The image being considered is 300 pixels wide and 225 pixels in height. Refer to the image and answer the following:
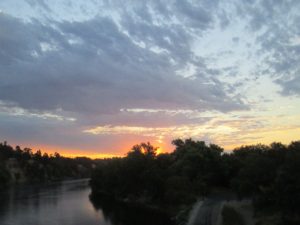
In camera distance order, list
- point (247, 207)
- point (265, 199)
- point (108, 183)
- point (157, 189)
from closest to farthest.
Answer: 1. point (265, 199)
2. point (247, 207)
3. point (157, 189)
4. point (108, 183)

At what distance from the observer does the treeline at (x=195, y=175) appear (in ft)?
187

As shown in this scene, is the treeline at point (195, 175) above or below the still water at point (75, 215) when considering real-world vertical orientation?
above

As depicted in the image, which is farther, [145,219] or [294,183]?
[145,219]

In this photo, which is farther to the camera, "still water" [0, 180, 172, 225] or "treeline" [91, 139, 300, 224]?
"still water" [0, 180, 172, 225]

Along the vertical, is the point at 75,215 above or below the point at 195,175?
below

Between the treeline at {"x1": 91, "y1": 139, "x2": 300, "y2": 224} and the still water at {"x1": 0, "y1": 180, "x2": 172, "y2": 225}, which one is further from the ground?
the treeline at {"x1": 91, "y1": 139, "x2": 300, "y2": 224}

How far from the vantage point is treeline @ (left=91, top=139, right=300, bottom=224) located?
57062 mm

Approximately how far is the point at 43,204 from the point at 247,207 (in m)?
53.3

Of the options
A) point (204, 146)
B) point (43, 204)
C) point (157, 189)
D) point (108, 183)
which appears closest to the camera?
point (157, 189)

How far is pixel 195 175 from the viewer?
101188mm

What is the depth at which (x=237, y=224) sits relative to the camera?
4800 centimetres

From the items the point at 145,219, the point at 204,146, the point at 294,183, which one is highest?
the point at 204,146

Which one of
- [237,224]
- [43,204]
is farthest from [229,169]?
[237,224]

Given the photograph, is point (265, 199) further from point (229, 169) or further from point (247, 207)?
point (229, 169)
